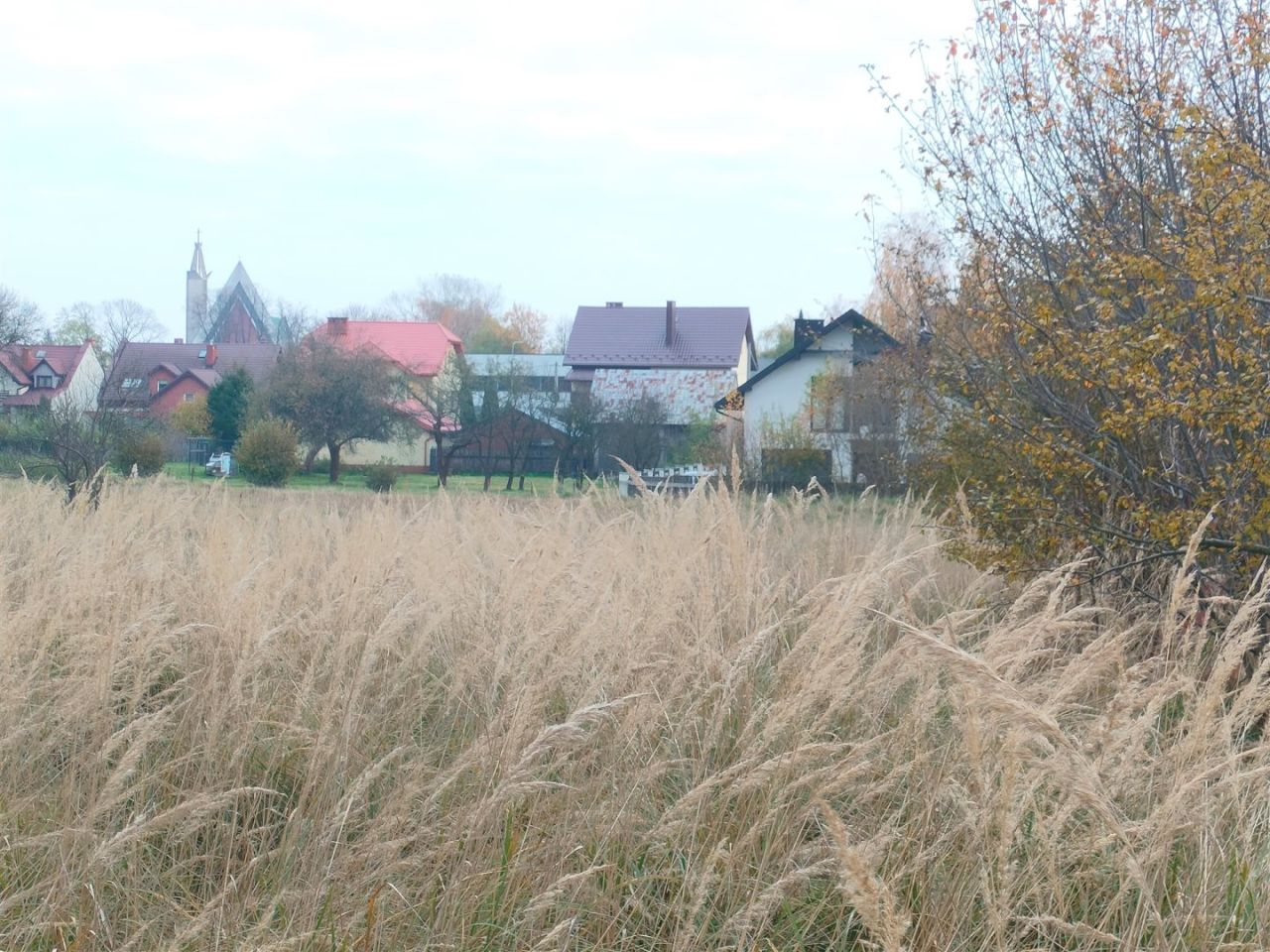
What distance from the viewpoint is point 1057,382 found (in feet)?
25.6

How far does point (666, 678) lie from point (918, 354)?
8.61 m

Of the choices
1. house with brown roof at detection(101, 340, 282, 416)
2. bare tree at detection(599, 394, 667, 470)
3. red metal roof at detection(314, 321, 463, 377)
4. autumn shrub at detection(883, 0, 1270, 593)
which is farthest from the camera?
house with brown roof at detection(101, 340, 282, 416)

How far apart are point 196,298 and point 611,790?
127297mm

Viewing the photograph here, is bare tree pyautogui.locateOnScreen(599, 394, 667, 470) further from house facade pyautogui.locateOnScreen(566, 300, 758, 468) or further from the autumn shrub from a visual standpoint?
the autumn shrub

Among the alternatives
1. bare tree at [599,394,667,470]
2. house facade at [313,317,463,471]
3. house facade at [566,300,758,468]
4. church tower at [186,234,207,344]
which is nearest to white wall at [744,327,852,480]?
bare tree at [599,394,667,470]

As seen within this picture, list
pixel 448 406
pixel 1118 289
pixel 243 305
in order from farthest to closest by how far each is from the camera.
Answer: pixel 243 305 → pixel 448 406 → pixel 1118 289

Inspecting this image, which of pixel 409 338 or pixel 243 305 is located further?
pixel 243 305

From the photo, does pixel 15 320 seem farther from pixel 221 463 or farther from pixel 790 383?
pixel 790 383

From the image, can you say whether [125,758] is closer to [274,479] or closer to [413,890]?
[413,890]

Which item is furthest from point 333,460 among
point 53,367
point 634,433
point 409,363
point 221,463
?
point 53,367

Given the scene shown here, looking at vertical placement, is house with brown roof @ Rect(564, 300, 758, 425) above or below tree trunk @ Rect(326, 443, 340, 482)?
above

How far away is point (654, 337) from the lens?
5816 centimetres

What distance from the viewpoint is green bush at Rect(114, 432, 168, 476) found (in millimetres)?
23141

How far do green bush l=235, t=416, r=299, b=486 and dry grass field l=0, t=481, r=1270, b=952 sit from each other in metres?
25.8
